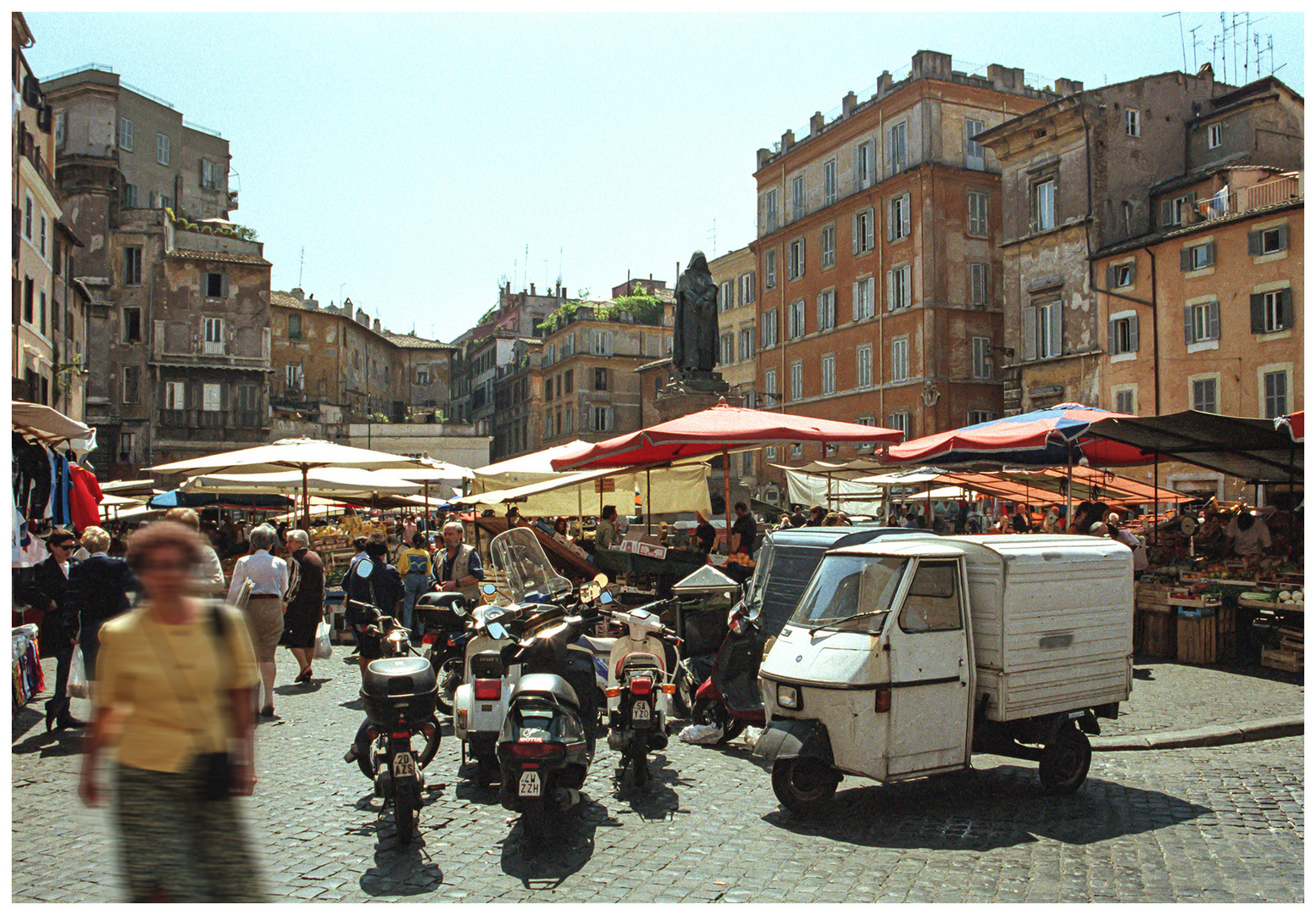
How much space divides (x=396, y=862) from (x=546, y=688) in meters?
1.16

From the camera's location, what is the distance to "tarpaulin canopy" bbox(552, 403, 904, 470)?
→ 1075cm

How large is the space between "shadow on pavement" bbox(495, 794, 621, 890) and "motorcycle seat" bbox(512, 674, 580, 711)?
0.60 m

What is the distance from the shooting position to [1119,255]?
100 ft

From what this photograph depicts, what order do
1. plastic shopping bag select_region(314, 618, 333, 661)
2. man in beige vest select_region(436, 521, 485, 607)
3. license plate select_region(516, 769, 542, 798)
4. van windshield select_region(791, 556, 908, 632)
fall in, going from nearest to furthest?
license plate select_region(516, 769, 542, 798)
van windshield select_region(791, 556, 908, 632)
plastic shopping bag select_region(314, 618, 333, 661)
man in beige vest select_region(436, 521, 485, 607)

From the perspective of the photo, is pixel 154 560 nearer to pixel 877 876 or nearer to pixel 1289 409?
pixel 877 876

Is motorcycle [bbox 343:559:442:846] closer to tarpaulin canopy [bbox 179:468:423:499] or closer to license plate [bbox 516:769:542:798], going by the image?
license plate [bbox 516:769:542:798]

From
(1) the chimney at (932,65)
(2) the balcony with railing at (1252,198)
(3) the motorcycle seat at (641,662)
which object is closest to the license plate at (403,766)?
(3) the motorcycle seat at (641,662)

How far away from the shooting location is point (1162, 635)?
38.1ft

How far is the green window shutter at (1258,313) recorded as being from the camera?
26484mm

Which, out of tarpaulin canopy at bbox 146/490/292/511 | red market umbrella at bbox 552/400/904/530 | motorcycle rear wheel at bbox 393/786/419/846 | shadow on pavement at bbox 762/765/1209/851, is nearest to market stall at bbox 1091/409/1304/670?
red market umbrella at bbox 552/400/904/530

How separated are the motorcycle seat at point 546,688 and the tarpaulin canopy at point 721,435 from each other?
502cm

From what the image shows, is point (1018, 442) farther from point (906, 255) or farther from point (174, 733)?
point (906, 255)

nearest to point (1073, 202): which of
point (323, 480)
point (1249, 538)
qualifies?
point (1249, 538)
